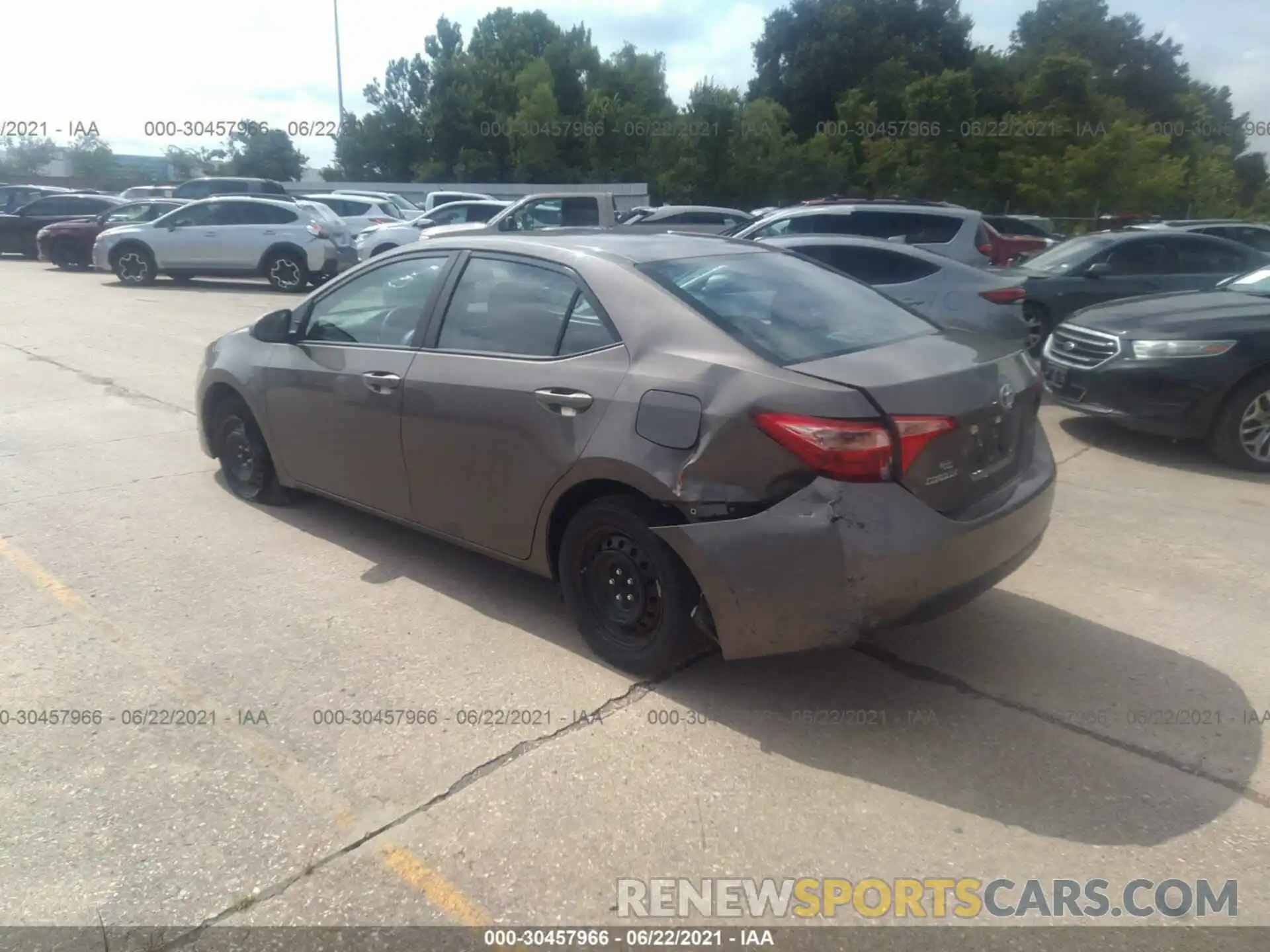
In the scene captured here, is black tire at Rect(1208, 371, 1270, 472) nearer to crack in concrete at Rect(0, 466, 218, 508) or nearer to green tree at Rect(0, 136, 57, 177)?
crack in concrete at Rect(0, 466, 218, 508)

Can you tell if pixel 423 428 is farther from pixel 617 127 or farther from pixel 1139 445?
pixel 617 127

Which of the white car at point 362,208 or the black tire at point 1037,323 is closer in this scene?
the black tire at point 1037,323

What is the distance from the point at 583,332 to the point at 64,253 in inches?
831

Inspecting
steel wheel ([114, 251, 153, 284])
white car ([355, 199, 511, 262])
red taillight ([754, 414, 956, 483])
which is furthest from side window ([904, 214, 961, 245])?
steel wheel ([114, 251, 153, 284])

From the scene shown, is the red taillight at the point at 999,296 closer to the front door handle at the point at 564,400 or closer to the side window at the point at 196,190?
the front door handle at the point at 564,400

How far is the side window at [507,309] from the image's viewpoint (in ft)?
13.8

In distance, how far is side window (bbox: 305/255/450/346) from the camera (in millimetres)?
4738

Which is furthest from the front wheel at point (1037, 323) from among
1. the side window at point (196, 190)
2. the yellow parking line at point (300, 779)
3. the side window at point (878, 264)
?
the side window at point (196, 190)

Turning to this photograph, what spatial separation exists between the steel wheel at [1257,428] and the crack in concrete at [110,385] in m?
Answer: 7.84

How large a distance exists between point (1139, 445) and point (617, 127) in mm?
40093

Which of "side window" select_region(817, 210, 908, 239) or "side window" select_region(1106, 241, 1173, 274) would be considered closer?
"side window" select_region(1106, 241, 1173, 274)

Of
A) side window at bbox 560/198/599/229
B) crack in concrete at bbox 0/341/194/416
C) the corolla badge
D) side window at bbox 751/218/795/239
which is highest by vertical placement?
side window at bbox 560/198/599/229

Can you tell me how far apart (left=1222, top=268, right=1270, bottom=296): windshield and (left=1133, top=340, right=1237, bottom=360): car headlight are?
4.62ft
